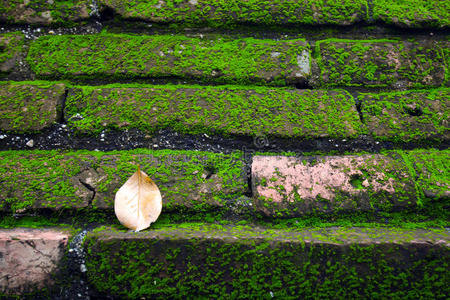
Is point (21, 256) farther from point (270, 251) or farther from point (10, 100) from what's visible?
point (270, 251)

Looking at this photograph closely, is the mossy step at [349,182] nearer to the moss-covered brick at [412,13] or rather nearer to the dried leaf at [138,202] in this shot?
the dried leaf at [138,202]

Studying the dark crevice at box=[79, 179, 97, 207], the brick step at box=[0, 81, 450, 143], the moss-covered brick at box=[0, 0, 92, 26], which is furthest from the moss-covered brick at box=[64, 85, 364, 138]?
the moss-covered brick at box=[0, 0, 92, 26]

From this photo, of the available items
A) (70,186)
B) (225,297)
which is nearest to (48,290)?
(70,186)

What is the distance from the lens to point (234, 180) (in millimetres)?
790

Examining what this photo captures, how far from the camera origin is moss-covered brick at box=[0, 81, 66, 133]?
0.84 meters

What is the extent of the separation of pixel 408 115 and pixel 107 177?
0.91m

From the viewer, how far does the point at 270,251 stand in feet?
2.20

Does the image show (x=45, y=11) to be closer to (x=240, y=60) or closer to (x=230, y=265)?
(x=240, y=60)

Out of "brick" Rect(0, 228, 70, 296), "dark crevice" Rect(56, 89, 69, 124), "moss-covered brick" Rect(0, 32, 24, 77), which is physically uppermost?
"moss-covered brick" Rect(0, 32, 24, 77)

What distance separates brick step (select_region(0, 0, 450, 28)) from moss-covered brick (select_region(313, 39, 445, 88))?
0.32ft

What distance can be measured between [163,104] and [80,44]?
36 cm

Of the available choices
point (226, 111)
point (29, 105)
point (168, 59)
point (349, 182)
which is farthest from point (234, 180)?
point (29, 105)

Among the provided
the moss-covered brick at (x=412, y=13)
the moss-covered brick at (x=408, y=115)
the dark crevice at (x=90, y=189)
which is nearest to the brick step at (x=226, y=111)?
the moss-covered brick at (x=408, y=115)

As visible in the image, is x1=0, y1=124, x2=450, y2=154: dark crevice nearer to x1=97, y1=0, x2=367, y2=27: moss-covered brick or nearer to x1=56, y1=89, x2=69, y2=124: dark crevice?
x1=56, y1=89, x2=69, y2=124: dark crevice
